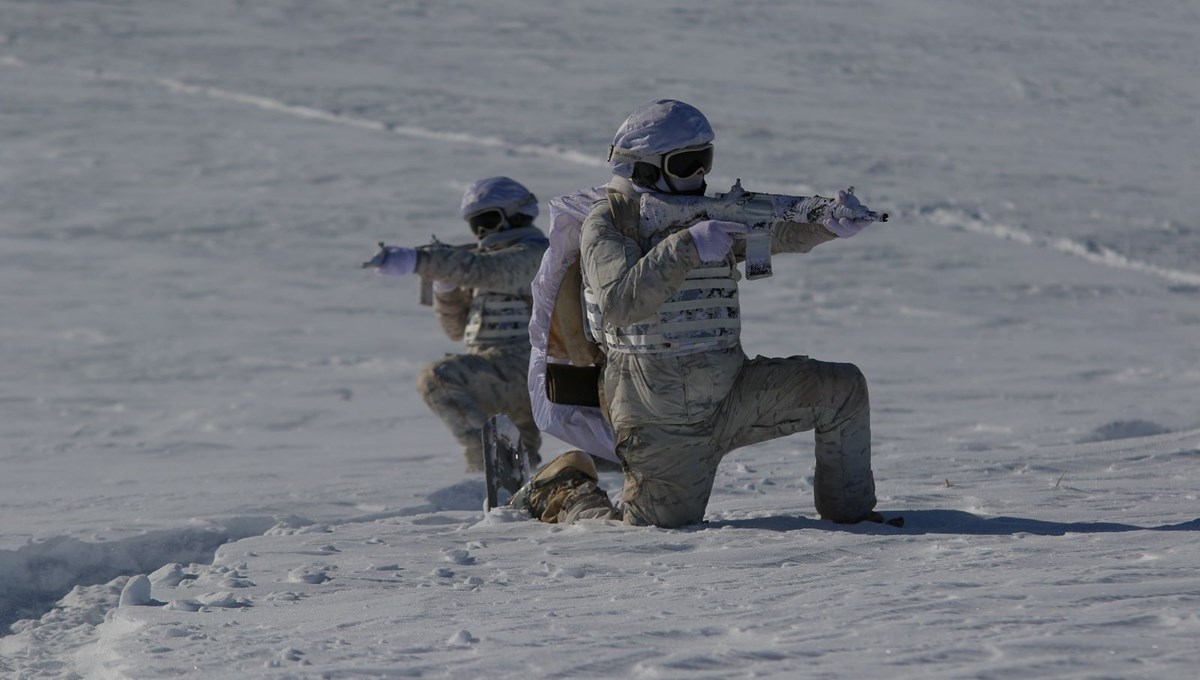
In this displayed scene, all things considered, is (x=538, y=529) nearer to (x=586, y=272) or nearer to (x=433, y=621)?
(x=586, y=272)

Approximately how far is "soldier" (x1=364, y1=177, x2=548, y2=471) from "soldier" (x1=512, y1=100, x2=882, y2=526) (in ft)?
7.56

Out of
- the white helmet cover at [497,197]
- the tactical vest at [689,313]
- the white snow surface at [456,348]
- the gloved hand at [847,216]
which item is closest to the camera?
the white snow surface at [456,348]

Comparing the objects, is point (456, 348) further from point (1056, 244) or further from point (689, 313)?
point (689, 313)

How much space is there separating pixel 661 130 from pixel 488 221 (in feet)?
8.94

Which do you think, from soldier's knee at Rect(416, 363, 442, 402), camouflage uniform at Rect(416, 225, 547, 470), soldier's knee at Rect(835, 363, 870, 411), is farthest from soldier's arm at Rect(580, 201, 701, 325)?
soldier's knee at Rect(416, 363, 442, 402)

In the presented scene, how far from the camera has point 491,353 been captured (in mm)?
7973

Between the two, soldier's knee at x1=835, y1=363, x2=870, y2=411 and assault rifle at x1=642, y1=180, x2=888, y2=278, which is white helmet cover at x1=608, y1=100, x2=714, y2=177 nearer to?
assault rifle at x1=642, y1=180, x2=888, y2=278

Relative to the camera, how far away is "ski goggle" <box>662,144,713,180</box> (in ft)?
17.7

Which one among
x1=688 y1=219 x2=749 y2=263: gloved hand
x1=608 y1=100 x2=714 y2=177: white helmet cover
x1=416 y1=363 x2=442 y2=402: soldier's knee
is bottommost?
x1=416 y1=363 x2=442 y2=402: soldier's knee

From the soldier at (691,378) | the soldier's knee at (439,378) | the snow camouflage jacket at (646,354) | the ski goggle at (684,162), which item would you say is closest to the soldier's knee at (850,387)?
the soldier at (691,378)

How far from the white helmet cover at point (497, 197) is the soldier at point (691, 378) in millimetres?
2414

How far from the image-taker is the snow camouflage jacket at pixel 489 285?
755 cm

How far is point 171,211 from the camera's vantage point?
694 inches

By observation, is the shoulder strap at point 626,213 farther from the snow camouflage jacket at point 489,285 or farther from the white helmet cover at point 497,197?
the white helmet cover at point 497,197
